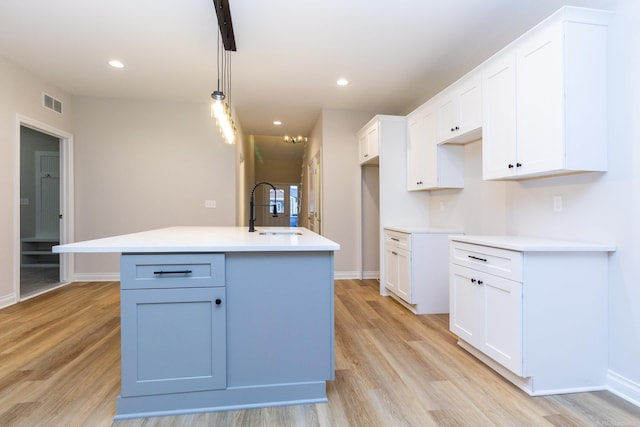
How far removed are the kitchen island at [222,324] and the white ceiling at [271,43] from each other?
1994mm

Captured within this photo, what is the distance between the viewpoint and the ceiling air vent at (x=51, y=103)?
4.01 meters

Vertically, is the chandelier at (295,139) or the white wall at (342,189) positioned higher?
the chandelier at (295,139)

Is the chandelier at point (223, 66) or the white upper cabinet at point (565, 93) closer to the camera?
the white upper cabinet at point (565, 93)

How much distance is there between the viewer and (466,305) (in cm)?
238

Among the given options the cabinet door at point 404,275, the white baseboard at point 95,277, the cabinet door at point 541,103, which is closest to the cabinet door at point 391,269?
the cabinet door at point 404,275

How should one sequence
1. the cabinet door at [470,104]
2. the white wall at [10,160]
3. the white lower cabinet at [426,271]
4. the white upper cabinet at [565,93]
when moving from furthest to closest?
the white wall at [10,160] < the white lower cabinet at [426,271] < the cabinet door at [470,104] < the white upper cabinet at [565,93]

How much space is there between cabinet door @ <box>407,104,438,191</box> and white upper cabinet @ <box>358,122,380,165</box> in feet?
1.36

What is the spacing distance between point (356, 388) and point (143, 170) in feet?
14.2

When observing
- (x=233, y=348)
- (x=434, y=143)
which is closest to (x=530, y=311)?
(x=233, y=348)

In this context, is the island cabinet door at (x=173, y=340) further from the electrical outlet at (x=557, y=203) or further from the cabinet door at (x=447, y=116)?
the cabinet door at (x=447, y=116)

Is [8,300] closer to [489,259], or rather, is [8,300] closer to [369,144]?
[369,144]

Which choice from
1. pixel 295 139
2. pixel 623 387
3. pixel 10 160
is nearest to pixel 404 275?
pixel 623 387

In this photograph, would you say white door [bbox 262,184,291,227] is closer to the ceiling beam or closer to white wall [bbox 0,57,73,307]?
white wall [bbox 0,57,73,307]

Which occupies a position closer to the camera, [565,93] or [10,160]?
[565,93]
